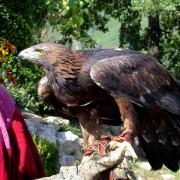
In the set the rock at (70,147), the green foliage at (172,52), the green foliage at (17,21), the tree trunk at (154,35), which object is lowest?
the green foliage at (172,52)

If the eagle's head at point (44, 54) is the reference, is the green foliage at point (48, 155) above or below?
below

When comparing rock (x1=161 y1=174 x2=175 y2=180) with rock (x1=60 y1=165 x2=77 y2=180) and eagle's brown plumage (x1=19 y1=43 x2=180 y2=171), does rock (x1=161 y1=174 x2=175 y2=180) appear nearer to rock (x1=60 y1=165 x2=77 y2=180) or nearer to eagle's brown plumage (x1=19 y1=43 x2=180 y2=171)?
eagle's brown plumage (x1=19 y1=43 x2=180 y2=171)

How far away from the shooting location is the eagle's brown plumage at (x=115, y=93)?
339 cm

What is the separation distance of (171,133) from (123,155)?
0.77 m

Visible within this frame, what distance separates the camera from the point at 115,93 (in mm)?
3516

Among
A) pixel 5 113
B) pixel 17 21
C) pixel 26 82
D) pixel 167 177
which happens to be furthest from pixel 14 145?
pixel 26 82

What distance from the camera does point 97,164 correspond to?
9.69 ft

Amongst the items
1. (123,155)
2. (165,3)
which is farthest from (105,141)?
(165,3)

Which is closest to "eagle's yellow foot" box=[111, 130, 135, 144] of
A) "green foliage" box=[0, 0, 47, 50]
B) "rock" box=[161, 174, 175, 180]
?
"rock" box=[161, 174, 175, 180]

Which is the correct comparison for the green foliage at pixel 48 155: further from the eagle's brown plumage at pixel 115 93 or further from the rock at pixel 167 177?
the rock at pixel 167 177

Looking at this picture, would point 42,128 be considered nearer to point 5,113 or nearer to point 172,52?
point 5,113

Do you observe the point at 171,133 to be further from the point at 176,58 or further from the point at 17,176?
the point at 176,58

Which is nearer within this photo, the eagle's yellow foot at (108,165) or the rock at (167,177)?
the eagle's yellow foot at (108,165)

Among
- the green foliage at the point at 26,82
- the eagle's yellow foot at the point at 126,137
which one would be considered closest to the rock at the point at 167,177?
the green foliage at the point at 26,82
